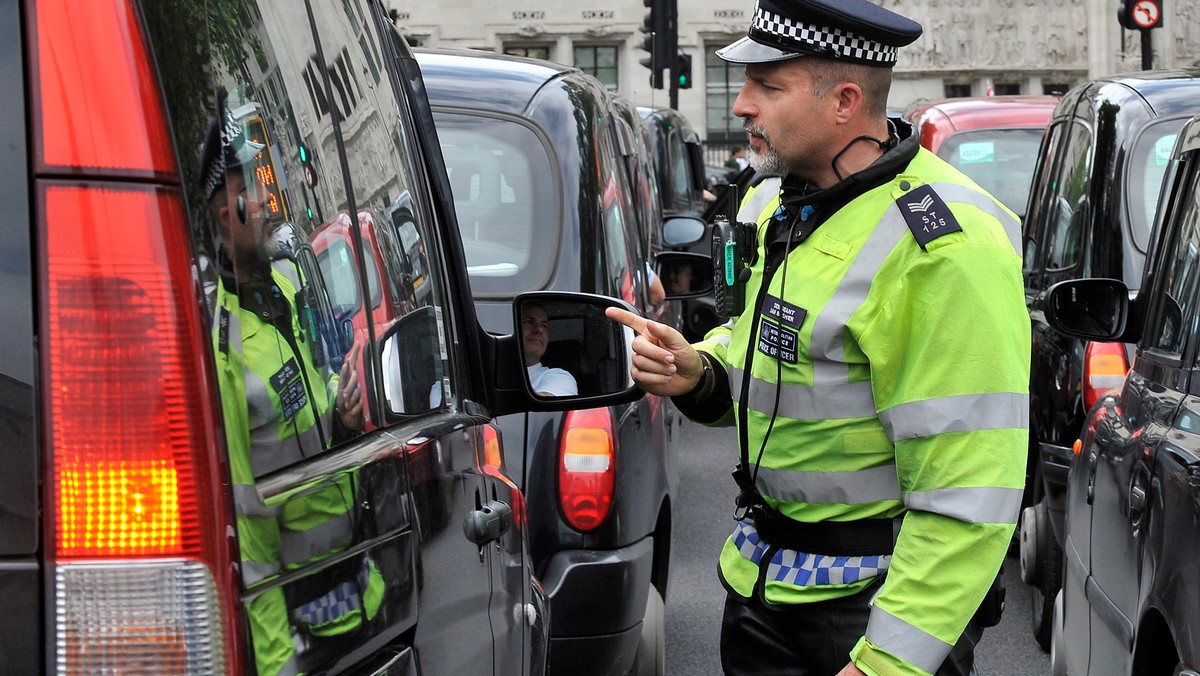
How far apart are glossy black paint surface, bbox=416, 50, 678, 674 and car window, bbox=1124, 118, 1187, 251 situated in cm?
195

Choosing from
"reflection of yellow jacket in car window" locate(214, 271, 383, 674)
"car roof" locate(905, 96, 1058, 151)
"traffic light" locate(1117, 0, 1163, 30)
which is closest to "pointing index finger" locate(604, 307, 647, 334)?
"reflection of yellow jacket in car window" locate(214, 271, 383, 674)

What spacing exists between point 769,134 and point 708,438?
9067 mm

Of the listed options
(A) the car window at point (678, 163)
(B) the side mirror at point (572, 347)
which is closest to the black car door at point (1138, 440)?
(B) the side mirror at point (572, 347)

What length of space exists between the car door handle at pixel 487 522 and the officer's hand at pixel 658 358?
404mm

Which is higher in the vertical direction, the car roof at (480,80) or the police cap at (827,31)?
the car roof at (480,80)

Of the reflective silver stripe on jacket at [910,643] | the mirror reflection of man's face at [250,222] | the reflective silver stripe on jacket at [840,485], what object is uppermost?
the mirror reflection of man's face at [250,222]

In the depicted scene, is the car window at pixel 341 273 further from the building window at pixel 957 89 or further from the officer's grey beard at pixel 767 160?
the building window at pixel 957 89

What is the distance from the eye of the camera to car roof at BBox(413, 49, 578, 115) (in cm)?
541

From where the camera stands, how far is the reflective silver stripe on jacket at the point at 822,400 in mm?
2793

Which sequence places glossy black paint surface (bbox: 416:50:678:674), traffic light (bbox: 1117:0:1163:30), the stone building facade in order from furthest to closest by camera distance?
the stone building facade, traffic light (bbox: 1117:0:1163:30), glossy black paint surface (bbox: 416:50:678:674)

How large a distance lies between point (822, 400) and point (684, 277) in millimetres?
4558

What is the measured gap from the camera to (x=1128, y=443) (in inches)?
145

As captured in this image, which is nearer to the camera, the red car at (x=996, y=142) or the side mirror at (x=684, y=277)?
the side mirror at (x=684, y=277)

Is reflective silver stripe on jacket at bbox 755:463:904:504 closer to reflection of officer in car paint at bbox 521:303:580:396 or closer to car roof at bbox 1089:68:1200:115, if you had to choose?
reflection of officer in car paint at bbox 521:303:580:396
